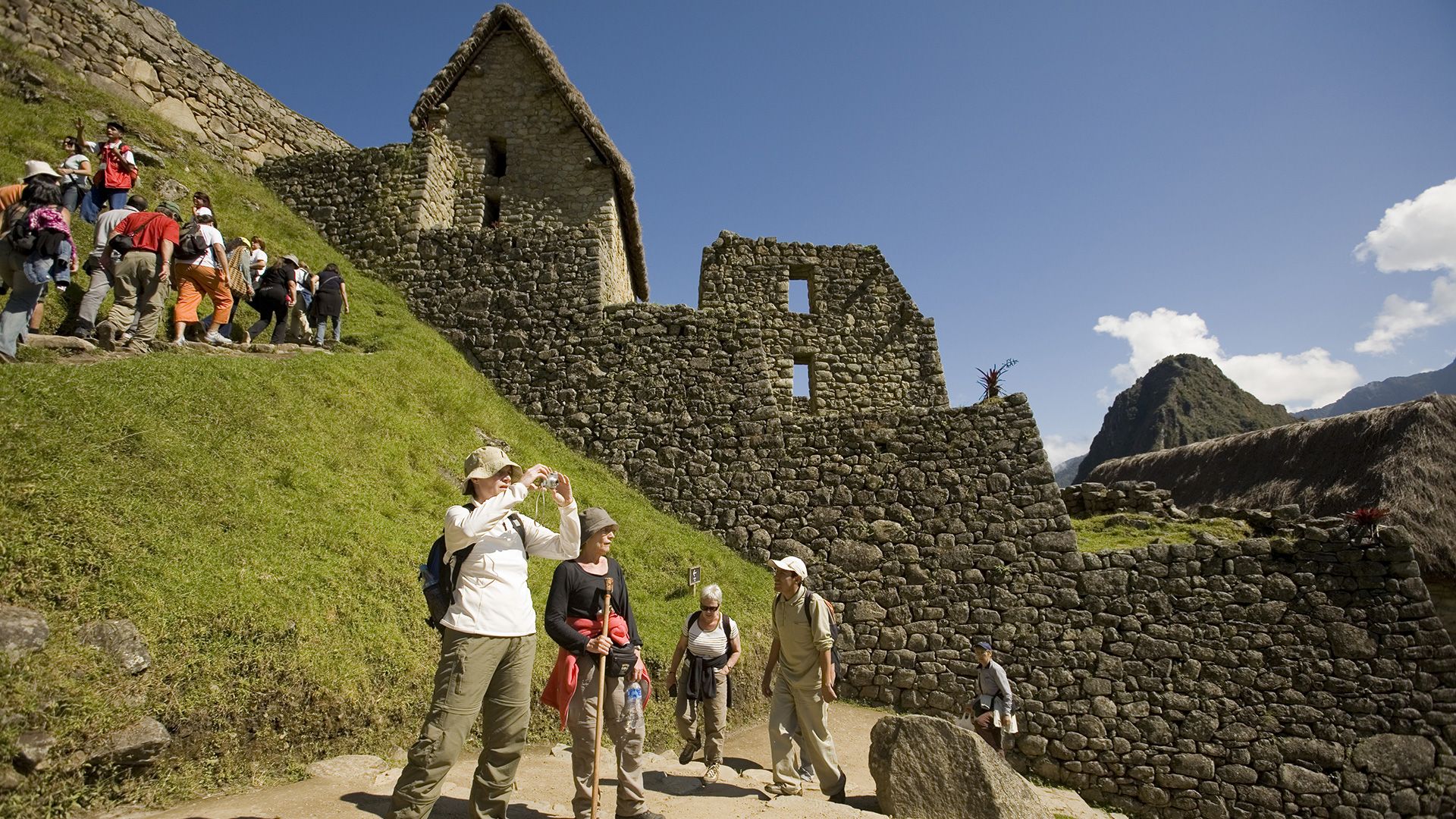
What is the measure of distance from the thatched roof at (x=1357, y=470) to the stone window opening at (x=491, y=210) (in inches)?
758

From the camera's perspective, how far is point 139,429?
645 cm

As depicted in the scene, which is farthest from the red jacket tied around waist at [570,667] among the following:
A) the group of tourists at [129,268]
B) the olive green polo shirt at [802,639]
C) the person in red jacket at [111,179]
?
the person in red jacket at [111,179]

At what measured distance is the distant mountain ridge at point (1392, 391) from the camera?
96125mm

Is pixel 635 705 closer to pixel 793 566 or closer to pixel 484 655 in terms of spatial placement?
pixel 484 655

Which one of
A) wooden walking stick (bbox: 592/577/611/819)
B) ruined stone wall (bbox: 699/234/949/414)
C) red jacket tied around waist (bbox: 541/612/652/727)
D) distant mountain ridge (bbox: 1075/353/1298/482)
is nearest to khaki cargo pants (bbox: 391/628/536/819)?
red jacket tied around waist (bbox: 541/612/652/727)

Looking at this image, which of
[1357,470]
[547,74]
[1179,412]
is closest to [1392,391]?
[1179,412]

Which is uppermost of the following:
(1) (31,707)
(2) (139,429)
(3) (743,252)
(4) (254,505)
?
(3) (743,252)

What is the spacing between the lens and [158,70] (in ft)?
51.9

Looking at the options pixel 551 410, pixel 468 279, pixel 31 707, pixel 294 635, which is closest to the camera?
pixel 31 707

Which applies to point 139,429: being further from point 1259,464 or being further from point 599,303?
point 1259,464

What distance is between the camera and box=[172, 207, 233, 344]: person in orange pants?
8.94 meters

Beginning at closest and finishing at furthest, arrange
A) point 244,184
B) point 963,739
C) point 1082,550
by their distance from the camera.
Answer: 1. point 963,739
2. point 1082,550
3. point 244,184

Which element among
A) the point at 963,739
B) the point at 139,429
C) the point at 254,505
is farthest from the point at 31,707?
the point at 963,739

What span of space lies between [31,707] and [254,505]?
258 centimetres
